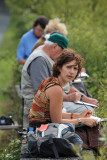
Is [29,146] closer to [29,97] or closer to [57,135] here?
[57,135]

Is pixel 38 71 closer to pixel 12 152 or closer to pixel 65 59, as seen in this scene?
pixel 65 59

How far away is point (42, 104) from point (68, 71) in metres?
0.45

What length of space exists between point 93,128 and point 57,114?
1.46 feet

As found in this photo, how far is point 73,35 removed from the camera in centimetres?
738

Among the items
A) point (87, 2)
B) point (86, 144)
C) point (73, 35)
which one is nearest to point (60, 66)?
point (86, 144)

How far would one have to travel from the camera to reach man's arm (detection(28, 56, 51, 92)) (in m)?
4.91

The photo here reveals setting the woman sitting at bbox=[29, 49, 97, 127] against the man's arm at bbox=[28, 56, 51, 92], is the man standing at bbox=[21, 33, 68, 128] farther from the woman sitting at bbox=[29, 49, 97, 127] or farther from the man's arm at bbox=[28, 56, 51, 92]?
the woman sitting at bbox=[29, 49, 97, 127]

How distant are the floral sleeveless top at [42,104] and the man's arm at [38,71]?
720 mm

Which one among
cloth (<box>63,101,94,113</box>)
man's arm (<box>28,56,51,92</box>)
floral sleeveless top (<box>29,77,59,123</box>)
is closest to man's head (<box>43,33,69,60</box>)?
man's arm (<box>28,56,51,92</box>)

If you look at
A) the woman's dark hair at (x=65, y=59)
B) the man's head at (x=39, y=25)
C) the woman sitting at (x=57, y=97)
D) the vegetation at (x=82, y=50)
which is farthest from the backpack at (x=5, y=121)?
the man's head at (x=39, y=25)

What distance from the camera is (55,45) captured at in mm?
5148

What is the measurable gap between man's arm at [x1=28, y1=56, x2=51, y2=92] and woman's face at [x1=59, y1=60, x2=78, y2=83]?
27.1 inches

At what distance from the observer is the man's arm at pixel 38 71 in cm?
491

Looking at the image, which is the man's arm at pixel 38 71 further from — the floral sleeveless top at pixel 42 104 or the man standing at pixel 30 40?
the man standing at pixel 30 40
